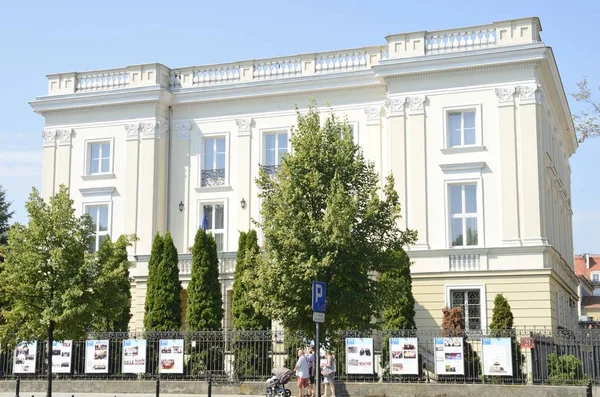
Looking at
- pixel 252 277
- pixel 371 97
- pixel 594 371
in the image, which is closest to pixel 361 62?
pixel 371 97

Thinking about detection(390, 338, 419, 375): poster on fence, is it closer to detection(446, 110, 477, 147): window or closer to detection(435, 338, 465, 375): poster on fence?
detection(435, 338, 465, 375): poster on fence

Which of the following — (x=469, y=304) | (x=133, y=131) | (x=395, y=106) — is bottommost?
(x=469, y=304)

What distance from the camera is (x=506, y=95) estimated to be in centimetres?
3316

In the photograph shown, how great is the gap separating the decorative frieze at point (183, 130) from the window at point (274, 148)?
148 inches

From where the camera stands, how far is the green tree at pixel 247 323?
26047 mm

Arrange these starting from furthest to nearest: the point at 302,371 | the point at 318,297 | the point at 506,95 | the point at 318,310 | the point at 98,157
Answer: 1. the point at 98,157
2. the point at 506,95
3. the point at 302,371
4. the point at 318,297
5. the point at 318,310

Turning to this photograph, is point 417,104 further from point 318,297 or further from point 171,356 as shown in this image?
point 318,297

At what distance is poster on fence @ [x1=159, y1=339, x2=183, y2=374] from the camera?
1131 inches

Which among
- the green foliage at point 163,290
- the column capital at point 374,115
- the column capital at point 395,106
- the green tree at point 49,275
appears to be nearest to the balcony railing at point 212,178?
the green foliage at point 163,290

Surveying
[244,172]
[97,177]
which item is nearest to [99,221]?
[97,177]

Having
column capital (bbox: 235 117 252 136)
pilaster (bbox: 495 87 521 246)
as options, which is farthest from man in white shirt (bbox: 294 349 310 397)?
column capital (bbox: 235 117 252 136)

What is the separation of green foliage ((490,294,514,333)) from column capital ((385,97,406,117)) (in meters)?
8.98

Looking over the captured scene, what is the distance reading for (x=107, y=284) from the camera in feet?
82.6

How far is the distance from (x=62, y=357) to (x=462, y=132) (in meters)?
17.6
